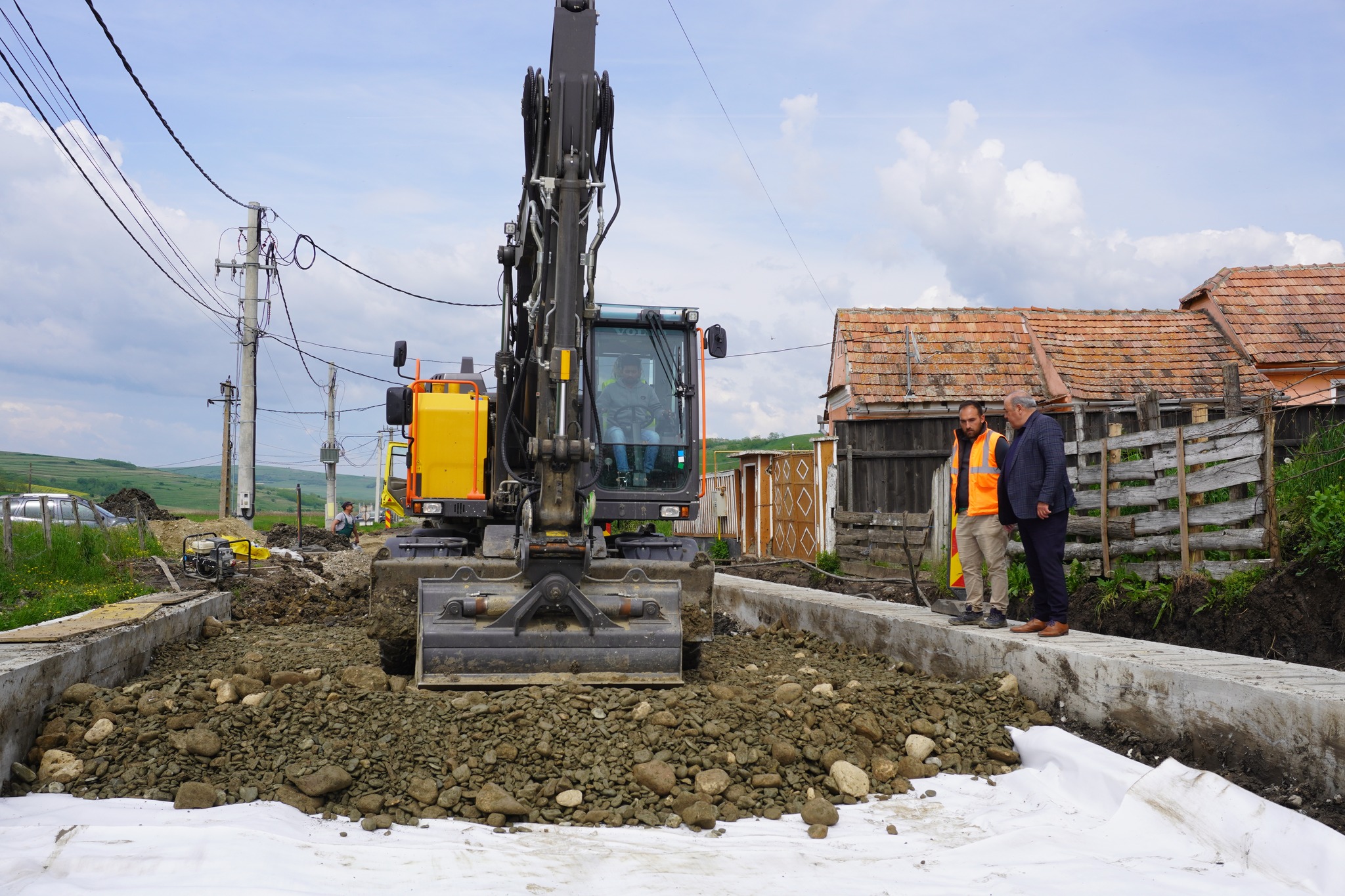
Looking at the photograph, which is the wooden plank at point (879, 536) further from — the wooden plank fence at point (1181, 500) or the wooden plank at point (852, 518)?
the wooden plank fence at point (1181, 500)

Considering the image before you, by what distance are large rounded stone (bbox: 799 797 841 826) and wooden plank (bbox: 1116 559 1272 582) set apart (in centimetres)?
421

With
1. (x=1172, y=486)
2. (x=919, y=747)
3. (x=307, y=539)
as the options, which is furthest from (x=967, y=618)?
(x=307, y=539)

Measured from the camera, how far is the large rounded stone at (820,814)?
406 cm

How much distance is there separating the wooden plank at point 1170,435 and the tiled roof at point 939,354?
714 centimetres

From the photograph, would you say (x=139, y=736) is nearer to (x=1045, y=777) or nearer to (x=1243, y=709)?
(x=1045, y=777)

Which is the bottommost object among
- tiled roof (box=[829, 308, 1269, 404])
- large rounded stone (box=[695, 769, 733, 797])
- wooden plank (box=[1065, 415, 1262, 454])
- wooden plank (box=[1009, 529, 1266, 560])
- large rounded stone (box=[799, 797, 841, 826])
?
large rounded stone (box=[799, 797, 841, 826])

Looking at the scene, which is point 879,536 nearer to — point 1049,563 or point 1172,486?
point 1172,486

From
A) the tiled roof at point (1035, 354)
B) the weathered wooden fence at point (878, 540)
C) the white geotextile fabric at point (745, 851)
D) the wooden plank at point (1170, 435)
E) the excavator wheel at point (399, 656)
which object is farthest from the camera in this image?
the tiled roof at point (1035, 354)

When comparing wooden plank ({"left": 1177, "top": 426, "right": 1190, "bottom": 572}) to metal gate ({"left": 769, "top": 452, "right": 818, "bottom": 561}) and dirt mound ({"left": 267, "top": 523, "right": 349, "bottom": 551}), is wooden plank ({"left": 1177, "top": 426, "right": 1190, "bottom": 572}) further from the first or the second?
dirt mound ({"left": 267, "top": 523, "right": 349, "bottom": 551})

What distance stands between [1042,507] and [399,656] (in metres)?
4.15

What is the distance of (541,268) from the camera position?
630 cm

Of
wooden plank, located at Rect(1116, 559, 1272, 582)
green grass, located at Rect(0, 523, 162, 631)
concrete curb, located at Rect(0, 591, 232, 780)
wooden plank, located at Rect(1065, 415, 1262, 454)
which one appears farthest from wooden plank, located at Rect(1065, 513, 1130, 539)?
green grass, located at Rect(0, 523, 162, 631)

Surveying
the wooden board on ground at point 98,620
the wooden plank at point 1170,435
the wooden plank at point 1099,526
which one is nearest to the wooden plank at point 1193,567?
the wooden plank at point 1099,526

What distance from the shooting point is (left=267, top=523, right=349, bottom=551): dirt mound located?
24609 millimetres
